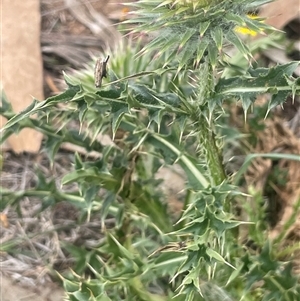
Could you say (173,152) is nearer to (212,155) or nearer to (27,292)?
(212,155)

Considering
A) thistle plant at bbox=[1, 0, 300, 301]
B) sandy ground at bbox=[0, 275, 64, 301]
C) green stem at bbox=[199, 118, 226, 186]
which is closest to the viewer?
thistle plant at bbox=[1, 0, 300, 301]

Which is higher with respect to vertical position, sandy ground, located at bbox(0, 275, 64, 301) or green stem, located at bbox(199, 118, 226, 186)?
green stem, located at bbox(199, 118, 226, 186)

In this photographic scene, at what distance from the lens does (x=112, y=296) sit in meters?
2.25

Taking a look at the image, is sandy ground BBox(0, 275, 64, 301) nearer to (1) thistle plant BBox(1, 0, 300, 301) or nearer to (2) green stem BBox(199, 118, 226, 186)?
(1) thistle plant BBox(1, 0, 300, 301)

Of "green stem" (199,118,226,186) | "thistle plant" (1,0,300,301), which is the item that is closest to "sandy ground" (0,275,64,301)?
"thistle plant" (1,0,300,301)

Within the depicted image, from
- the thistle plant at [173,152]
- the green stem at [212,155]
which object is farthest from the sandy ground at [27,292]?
the green stem at [212,155]

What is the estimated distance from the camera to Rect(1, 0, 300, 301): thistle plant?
167 centimetres

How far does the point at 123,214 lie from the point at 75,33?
70.5 inches

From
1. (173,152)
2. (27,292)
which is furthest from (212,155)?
(27,292)

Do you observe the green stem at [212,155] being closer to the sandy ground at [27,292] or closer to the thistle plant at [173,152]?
the thistle plant at [173,152]

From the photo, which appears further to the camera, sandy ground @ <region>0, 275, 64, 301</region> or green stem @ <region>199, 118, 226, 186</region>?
sandy ground @ <region>0, 275, 64, 301</region>

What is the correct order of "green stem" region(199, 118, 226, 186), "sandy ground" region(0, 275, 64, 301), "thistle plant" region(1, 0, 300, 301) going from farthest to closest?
1. "sandy ground" region(0, 275, 64, 301)
2. "green stem" region(199, 118, 226, 186)
3. "thistle plant" region(1, 0, 300, 301)

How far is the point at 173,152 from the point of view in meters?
2.24

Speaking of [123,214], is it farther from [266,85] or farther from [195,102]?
[266,85]
